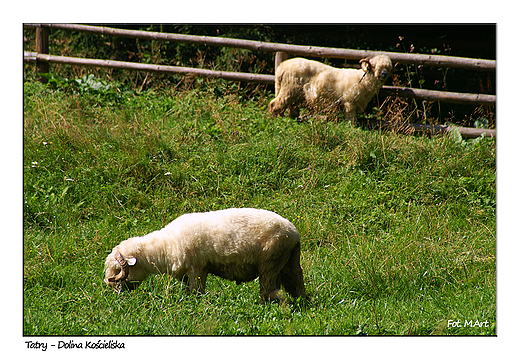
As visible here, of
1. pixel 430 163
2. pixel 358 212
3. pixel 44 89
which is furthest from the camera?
pixel 44 89

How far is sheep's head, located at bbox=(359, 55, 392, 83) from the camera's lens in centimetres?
845

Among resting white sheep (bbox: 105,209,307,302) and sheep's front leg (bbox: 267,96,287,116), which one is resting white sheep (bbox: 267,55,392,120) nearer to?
sheep's front leg (bbox: 267,96,287,116)

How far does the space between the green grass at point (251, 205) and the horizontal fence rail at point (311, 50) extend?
1.12 metres

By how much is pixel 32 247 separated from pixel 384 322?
410 centimetres

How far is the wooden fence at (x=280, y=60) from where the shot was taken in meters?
8.62

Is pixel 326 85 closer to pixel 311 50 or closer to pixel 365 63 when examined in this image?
pixel 365 63

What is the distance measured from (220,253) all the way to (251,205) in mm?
2272

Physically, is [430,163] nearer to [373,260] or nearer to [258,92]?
[373,260]

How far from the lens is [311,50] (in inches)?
367

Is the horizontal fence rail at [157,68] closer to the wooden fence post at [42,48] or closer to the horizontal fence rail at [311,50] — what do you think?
the wooden fence post at [42,48]

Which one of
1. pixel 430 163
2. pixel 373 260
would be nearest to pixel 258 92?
pixel 430 163

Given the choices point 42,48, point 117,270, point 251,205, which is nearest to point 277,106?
point 251,205

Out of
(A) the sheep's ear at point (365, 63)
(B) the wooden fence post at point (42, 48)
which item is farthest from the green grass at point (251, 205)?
(A) the sheep's ear at point (365, 63)

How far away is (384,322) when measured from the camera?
4.31m
